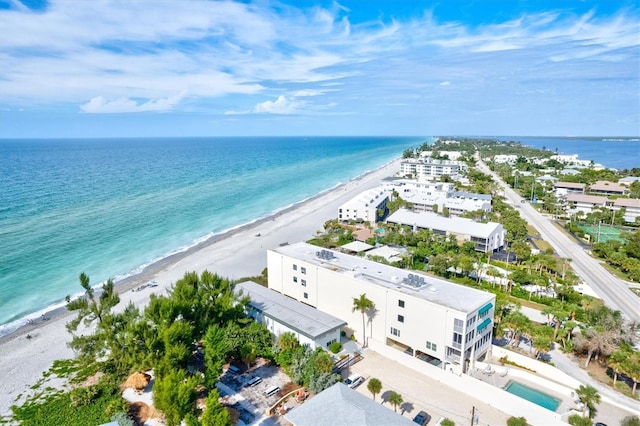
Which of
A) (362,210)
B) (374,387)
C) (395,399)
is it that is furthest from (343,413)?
(362,210)

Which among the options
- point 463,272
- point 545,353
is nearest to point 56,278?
point 463,272

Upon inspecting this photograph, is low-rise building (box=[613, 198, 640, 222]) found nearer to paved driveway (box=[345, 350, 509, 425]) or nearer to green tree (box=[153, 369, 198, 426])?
paved driveway (box=[345, 350, 509, 425])

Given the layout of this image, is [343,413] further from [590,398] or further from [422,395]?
[590,398]

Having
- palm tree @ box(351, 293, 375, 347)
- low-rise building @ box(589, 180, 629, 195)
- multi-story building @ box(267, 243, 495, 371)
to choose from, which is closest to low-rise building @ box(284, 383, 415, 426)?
multi-story building @ box(267, 243, 495, 371)

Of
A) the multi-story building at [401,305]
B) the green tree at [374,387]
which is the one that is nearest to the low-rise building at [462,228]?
the multi-story building at [401,305]

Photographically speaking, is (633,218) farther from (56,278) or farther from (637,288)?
(56,278)
